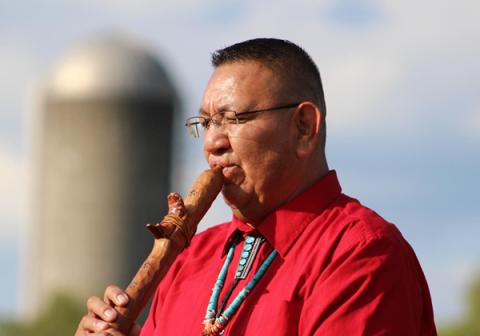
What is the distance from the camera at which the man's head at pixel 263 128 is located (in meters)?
8.92

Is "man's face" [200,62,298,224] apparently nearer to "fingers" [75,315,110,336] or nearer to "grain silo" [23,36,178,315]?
"fingers" [75,315,110,336]

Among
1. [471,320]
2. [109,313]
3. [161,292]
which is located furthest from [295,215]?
[471,320]

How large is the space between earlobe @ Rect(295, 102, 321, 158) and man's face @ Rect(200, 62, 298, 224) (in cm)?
4

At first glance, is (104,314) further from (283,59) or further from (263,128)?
(283,59)

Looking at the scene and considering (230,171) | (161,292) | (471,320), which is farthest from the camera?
(471,320)

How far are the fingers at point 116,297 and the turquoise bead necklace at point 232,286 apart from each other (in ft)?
1.59

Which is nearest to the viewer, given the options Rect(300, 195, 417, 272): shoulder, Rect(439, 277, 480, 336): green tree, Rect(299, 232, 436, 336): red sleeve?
Rect(299, 232, 436, 336): red sleeve

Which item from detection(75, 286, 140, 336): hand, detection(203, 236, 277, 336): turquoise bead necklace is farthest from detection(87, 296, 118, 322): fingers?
detection(203, 236, 277, 336): turquoise bead necklace

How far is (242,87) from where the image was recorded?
29.6 feet

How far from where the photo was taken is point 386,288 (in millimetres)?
8406

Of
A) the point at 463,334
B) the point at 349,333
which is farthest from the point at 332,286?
A: the point at 463,334

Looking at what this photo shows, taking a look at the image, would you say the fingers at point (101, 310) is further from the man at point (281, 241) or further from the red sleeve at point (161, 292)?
the red sleeve at point (161, 292)

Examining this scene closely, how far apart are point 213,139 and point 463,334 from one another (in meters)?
Answer: 35.0

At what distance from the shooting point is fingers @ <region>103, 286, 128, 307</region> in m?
8.59
